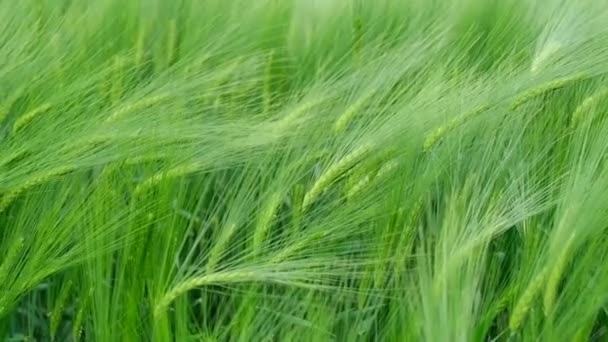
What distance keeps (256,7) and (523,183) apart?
0.76 metres

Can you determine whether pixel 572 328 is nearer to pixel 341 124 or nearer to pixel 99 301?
pixel 341 124

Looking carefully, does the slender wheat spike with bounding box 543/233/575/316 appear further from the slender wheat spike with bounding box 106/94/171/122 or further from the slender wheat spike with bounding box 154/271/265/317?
the slender wheat spike with bounding box 106/94/171/122

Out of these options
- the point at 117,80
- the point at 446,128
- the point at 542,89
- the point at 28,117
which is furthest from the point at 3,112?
the point at 542,89

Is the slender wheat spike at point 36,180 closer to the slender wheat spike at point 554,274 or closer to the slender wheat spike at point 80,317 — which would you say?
the slender wheat spike at point 80,317

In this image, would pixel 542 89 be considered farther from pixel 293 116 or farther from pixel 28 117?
pixel 28 117

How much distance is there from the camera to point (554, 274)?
3.39 feet

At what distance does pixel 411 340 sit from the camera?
1013 mm

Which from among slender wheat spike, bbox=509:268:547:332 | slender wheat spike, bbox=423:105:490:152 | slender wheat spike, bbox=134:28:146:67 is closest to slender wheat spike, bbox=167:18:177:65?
slender wheat spike, bbox=134:28:146:67

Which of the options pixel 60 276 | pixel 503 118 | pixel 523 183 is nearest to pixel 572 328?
pixel 523 183

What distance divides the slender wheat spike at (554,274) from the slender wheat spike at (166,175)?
40 cm

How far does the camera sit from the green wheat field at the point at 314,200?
3.51ft

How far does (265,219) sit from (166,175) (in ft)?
0.42

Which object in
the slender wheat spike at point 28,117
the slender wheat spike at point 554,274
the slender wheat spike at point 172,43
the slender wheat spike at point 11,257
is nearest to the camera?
the slender wheat spike at point 554,274

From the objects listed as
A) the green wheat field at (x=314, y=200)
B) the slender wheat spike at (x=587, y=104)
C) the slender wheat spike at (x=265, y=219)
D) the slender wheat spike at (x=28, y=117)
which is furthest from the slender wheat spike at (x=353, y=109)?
the slender wheat spike at (x=28, y=117)
